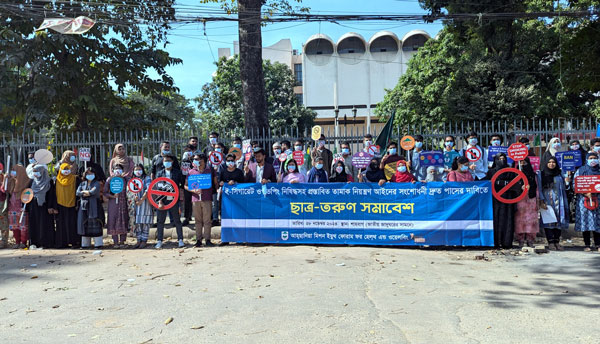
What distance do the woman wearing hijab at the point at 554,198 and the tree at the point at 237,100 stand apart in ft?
85.6

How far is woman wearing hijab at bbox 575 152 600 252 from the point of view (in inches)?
337

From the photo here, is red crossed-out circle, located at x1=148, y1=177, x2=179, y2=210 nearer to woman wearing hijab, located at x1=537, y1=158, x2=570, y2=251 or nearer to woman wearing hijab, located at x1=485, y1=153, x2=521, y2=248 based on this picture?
woman wearing hijab, located at x1=485, y1=153, x2=521, y2=248

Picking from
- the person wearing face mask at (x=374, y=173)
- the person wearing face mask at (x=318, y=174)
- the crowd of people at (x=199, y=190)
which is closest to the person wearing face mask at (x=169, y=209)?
the crowd of people at (x=199, y=190)

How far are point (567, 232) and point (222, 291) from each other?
771 centimetres

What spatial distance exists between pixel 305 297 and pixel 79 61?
12.6 metres

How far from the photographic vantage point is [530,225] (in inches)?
345

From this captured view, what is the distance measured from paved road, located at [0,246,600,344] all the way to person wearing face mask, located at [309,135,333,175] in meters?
2.52

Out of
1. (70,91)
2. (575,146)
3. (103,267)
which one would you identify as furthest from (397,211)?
(70,91)

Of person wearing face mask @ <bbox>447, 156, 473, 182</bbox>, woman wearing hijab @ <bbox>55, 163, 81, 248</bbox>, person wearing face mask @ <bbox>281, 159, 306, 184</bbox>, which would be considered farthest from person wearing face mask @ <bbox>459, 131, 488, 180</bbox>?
woman wearing hijab @ <bbox>55, 163, 81, 248</bbox>

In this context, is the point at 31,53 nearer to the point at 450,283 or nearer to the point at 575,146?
the point at 450,283

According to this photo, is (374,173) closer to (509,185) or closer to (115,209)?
(509,185)

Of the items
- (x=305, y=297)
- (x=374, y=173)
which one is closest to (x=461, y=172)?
(x=374, y=173)

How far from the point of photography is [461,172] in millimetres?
9250

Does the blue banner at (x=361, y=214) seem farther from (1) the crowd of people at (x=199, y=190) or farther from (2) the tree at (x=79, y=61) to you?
(2) the tree at (x=79, y=61)
